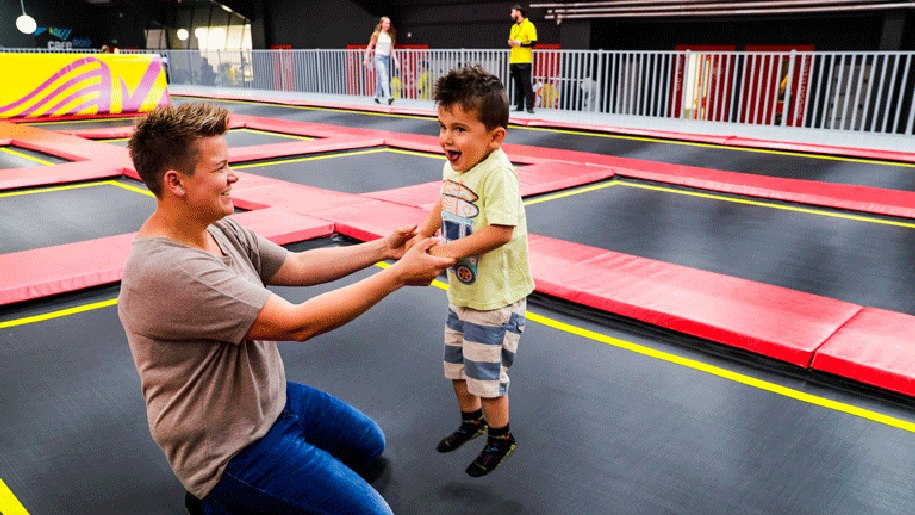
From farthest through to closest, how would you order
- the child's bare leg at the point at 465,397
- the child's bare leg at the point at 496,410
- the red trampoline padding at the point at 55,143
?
the red trampoline padding at the point at 55,143 → the child's bare leg at the point at 465,397 → the child's bare leg at the point at 496,410

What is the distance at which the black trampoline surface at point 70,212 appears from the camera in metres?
4.58

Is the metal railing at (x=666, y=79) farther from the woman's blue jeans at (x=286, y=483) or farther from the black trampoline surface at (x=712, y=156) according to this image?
the woman's blue jeans at (x=286, y=483)

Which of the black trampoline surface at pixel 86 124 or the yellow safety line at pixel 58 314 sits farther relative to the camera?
the black trampoline surface at pixel 86 124

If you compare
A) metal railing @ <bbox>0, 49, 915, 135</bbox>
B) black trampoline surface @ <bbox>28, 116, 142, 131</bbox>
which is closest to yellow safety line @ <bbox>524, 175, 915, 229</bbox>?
metal railing @ <bbox>0, 49, 915, 135</bbox>

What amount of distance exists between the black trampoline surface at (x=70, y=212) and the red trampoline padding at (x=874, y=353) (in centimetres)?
434

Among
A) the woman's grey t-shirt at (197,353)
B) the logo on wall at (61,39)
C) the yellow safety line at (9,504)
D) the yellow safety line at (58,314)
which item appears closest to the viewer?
the woman's grey t-shirt at (197,353)

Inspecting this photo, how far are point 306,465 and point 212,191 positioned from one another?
70 cm

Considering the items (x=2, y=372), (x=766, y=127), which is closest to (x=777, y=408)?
(x=2, y=372)

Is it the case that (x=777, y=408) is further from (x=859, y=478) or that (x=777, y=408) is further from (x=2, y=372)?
(x=2, y=372)

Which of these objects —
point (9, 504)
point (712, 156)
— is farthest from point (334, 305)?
point (712, 156)

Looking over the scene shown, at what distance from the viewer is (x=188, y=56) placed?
73.4 ft

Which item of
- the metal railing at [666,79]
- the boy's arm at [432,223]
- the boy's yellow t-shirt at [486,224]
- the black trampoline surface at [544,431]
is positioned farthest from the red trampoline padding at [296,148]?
the boy's yellow t-shirt at [486,224]

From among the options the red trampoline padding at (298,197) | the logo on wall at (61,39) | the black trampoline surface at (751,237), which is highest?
the logo on wall at (61,39)

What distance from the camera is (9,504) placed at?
1.91 m
